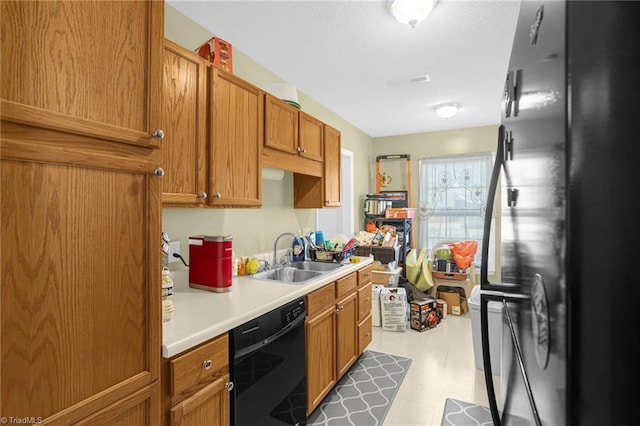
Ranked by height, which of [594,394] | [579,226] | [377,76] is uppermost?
[377,76]

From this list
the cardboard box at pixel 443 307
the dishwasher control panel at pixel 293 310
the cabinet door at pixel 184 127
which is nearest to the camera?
the cabinet door at pixel 184 127

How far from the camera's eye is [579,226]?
0.34 m

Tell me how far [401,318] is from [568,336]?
350 cm

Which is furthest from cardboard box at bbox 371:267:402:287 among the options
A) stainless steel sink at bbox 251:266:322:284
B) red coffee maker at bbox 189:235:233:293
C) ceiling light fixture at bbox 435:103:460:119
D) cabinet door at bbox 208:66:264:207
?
red coffee maker at bbox 189:235:233:293

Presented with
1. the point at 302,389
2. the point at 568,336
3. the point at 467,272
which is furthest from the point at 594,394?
the point at 467,272

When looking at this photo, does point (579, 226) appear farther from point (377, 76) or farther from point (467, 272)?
point (467, 272)

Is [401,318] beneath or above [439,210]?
beneath

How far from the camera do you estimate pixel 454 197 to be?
4.83 meters

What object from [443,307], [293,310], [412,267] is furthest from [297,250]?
[443,307]

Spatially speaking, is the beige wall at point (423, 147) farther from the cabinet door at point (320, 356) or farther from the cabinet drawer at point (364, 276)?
the cabinet door at point (320, 356)

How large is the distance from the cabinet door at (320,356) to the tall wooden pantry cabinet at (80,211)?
1.09m

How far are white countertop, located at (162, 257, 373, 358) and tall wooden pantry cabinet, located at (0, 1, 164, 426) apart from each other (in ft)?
0.49

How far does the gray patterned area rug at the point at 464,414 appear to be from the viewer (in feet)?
6.84

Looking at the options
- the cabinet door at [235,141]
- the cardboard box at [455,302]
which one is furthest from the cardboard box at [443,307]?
the cabinet door at [235,141]
